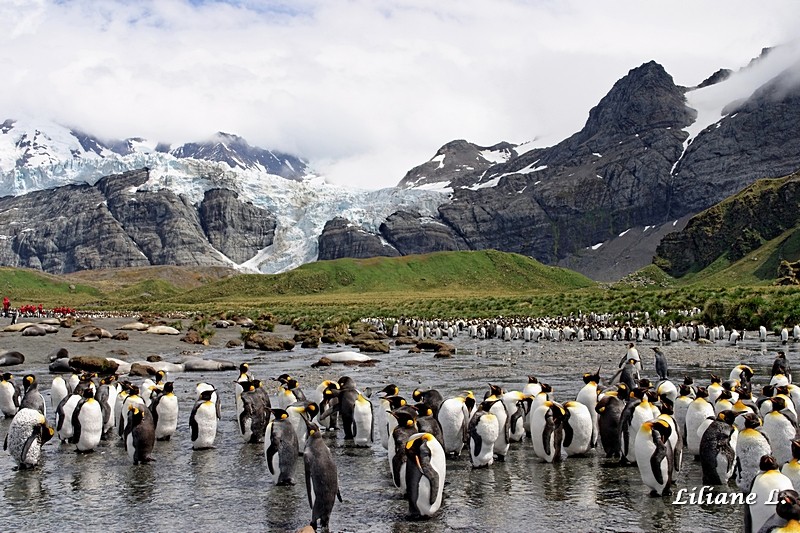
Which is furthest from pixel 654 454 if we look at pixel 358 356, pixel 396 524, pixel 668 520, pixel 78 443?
pixel 358 356

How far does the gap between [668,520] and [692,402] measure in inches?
142

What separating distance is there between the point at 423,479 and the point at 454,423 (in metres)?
3.00

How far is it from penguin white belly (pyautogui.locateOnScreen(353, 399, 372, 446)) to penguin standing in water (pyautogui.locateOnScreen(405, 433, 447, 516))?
12.6 ft

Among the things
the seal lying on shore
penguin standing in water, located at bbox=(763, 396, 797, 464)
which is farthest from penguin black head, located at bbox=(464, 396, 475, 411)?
the seal lying on shore

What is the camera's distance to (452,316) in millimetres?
62938

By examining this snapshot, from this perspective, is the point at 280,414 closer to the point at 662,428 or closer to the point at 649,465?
the point at 649,465

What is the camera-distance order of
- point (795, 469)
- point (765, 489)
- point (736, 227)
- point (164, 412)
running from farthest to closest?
point (736, 227) < point (164, 412) < point (795, 469) < point (765, 489)

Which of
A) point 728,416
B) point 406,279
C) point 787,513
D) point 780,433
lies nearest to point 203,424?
point 728,416

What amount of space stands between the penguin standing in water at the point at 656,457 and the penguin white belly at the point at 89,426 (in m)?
8.96

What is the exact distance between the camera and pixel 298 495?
9742 mm

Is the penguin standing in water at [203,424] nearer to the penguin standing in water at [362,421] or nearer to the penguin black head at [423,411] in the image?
the penguin standing in water at [362,421]

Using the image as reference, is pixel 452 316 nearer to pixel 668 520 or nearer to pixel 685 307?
pixel 685 307

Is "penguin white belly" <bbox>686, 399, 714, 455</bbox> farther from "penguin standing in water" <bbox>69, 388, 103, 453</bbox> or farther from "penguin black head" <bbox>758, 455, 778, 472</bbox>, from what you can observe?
"penguin standing in water" <bbox>69, 388, 103, 453</bbox>

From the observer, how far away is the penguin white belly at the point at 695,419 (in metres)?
11.2
